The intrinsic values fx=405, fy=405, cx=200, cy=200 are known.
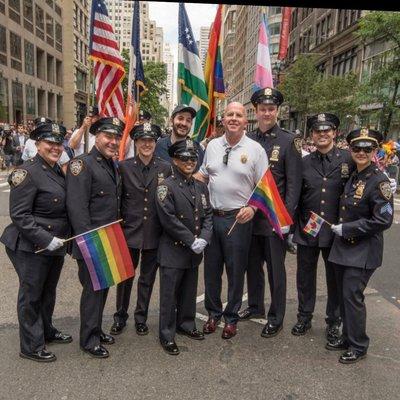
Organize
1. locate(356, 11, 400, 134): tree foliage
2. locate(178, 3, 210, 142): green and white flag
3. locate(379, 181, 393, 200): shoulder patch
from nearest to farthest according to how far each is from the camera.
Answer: locate(379, 181, 393, 200): shoulder patch, locate(178, 3, 210, 142): green and white flag, locate(356, 11, 400, 134): tree foliage

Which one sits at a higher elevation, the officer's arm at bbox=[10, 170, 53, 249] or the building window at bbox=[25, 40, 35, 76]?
the building window at bbox=[25, 40, 35, 76]

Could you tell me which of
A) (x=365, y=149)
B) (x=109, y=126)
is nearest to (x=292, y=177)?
(x=365, y=149)

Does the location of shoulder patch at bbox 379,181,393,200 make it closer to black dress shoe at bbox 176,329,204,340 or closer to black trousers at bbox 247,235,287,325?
black trousers at bbox 247,235,287,325

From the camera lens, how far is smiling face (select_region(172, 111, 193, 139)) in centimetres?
467

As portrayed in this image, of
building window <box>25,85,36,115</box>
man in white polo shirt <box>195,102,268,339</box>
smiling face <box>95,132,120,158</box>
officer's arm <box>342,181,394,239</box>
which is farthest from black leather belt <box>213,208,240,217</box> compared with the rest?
building window <box>25,85,36,115</box>

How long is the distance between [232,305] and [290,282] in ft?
6.27

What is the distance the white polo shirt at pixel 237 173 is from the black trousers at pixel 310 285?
2.78 feet

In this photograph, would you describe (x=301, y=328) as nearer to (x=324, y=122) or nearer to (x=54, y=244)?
(x=324, y=122)

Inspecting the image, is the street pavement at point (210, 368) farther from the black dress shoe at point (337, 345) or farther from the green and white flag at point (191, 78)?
the green and white flag at point (191, 78)

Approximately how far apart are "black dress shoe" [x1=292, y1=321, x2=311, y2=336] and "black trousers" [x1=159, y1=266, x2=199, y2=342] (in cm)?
106

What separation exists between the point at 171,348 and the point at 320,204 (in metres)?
2.01

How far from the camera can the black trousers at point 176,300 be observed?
3896mm

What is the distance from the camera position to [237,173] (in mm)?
4070

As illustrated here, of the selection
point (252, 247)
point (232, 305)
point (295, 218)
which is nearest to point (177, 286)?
point (232, 305)
